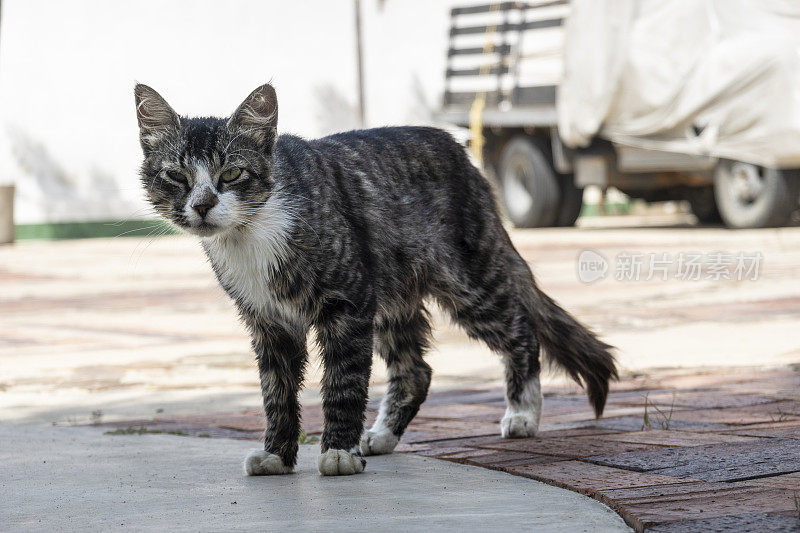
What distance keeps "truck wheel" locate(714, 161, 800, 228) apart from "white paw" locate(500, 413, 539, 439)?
9.37 m

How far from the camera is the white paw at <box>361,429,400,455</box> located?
4.29 meters

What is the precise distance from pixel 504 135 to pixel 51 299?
8697mm

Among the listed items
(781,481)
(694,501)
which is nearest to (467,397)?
(781,481)

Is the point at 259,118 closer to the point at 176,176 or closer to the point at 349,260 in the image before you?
the point at 176,176

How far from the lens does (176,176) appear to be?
12.5 ft

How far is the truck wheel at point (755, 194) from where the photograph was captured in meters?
13.1

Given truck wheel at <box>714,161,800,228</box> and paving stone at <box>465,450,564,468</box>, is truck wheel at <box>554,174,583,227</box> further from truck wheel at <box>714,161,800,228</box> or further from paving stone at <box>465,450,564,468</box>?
paving stone at <box>465,450,564,468</box>

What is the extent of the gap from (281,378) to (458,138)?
4.61ft

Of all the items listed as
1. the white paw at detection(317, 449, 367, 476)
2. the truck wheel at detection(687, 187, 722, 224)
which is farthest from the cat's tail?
the truck wheel at detection(687, 187, 722, 224)

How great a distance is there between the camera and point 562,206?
1684cm

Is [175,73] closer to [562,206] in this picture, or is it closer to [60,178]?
[60,178]

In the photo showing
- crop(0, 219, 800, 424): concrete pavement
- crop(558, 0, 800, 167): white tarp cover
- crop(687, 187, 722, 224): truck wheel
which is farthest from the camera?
→ crop(687, 187, 722, 224): truck wheel

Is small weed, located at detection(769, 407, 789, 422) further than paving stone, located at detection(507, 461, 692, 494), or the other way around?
small weed, located at detection(769, 407, 789, 422)

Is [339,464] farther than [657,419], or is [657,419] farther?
[657,419]
